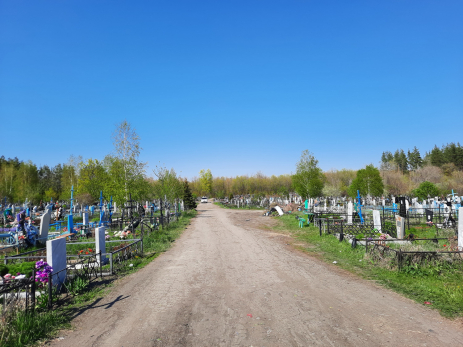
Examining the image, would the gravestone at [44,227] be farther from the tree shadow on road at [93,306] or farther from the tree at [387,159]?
the tree at [387,159]

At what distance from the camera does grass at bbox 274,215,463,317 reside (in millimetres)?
6477

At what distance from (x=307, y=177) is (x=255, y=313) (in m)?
39.2

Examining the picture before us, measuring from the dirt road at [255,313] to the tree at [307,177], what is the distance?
34.3 meters

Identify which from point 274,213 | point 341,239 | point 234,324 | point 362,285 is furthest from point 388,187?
point 234,324

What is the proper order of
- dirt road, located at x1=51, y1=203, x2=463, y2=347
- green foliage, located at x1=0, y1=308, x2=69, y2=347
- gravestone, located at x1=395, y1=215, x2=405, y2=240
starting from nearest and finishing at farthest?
green foliage, located at x1=0, y1=308, x2=69, y2=347 → dirt road, located at x1=51, y1=203, x2=463, y2=347 → gravestone, located at x1=395, y1=215, x2=405, y2=240

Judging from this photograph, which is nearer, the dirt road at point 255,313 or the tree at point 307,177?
the dirt road at point 255,313

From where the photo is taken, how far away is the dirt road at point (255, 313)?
493 cm

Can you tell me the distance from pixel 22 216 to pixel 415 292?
56.5 feet

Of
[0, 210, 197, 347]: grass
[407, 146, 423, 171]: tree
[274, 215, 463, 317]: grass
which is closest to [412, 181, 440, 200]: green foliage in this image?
[274, 215, 463, 317]: grass

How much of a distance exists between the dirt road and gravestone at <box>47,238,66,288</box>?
1.51 meters

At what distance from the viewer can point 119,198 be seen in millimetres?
22828

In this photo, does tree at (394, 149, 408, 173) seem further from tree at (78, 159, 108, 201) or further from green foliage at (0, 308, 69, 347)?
green foliage at (0, 308, 69, 347)

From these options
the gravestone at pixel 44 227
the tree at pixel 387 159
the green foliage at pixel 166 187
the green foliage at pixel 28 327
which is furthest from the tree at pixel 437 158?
the green foliage at pixel 28 327

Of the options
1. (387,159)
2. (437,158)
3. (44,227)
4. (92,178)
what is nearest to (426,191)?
(44,227)
